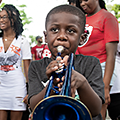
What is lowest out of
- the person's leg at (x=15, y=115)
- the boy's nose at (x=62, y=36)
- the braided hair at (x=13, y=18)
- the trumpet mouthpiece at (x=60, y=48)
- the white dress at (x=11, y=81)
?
the person's leg at (x=15, y=115)

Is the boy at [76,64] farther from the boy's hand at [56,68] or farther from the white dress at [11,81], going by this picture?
the white dress at [11,81]

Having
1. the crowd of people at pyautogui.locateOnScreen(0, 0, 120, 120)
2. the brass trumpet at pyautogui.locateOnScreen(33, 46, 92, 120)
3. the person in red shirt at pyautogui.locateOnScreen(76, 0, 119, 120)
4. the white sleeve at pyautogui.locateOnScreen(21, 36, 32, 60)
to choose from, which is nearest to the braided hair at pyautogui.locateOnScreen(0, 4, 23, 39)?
the crowd of people at pyautogui.locateOnScreen(0, 0, 120, 120)

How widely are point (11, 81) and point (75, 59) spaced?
5.40 ft

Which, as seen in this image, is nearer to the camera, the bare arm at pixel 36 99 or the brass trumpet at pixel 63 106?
the brass trumpet at pixel 63 106

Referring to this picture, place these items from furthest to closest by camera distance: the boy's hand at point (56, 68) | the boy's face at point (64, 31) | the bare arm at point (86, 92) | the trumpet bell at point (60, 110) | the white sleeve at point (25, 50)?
the white sleeve at point (25, 50) → the boy's face at point (64, 31) → the bare arm at point (86, 92) → the boy's hand at point (56, 68) → the trumpet bell at point (60, 110)

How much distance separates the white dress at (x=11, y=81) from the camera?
10.5ft

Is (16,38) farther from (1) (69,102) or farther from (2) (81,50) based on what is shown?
(1) (69,102)

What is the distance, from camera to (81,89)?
157 cm

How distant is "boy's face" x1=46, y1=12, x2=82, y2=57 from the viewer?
1.74m

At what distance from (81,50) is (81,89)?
1225 mm

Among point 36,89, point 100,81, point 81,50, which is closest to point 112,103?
point 81,50

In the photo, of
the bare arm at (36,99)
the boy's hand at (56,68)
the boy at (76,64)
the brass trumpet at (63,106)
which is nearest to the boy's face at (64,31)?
the boy at (76,64)

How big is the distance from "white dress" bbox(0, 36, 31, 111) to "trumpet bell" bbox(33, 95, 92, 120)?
6.07 feet

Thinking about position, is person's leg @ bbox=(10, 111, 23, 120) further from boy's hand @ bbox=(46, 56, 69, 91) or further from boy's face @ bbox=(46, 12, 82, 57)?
boy's hand @ bbox=(46, 56, 69, 91)
